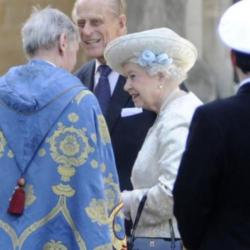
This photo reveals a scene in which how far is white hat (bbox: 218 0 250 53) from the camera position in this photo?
533 centimetres

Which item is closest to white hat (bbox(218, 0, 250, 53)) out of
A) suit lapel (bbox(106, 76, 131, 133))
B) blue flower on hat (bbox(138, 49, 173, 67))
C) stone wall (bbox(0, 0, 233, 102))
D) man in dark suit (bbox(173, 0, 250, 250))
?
man in dark suit (bbox(173, 0, 250, 250))

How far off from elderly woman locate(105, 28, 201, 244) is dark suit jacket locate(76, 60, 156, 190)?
0.41m

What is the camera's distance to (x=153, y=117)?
7.29 m

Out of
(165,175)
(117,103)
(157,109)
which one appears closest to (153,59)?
(157,109)

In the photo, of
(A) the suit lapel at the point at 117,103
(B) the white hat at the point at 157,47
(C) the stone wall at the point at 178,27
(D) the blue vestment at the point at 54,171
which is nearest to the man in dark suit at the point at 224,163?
(D) the blue vestment at the point at 54,171

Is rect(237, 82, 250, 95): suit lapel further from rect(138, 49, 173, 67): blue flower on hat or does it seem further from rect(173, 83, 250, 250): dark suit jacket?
rect(138, 49, 173, 67): blue flower on hat

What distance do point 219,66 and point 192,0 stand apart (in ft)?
1.88

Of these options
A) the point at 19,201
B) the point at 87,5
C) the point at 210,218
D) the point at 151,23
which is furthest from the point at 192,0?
the point at 210,218

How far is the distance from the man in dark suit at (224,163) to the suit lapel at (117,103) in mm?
1968

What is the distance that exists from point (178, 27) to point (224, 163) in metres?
6.15

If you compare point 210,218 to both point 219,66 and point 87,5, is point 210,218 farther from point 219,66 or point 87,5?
point 219,66

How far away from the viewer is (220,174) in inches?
211

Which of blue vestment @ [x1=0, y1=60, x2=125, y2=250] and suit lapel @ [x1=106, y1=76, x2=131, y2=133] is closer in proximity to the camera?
blue vestment @ [x1=0, y1=60, x2=125, y2=250]

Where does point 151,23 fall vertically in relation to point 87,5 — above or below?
below
